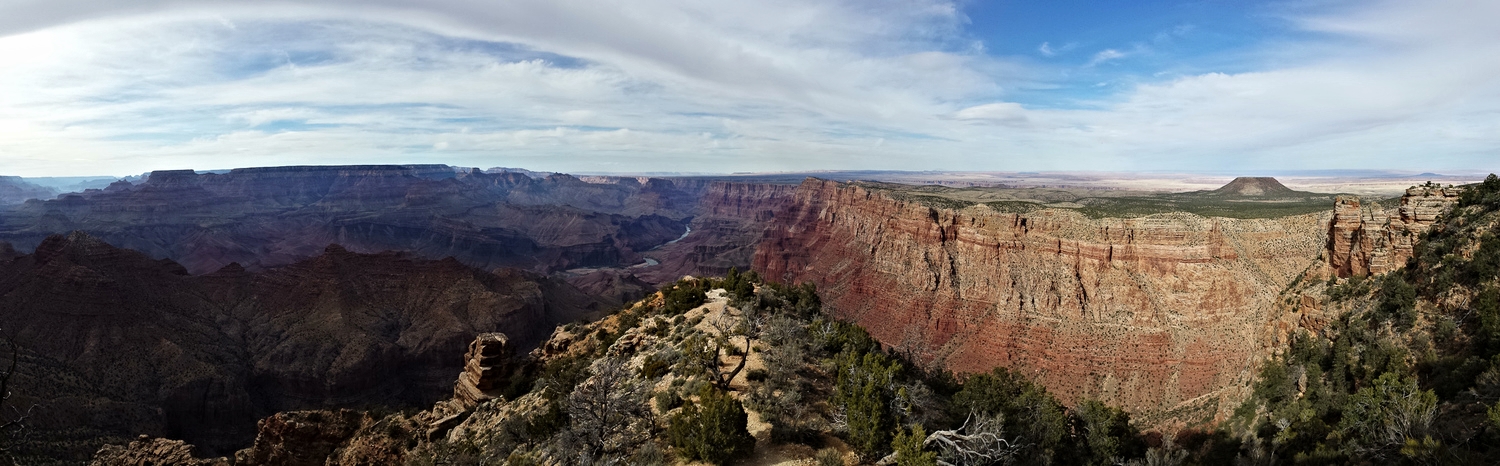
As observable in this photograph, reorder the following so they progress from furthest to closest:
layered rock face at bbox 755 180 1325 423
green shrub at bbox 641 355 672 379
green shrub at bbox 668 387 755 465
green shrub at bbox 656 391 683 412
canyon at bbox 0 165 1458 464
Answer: layered rock face at bbox 755 180 1325 423, canyon at bbox 0 165 1458 464, green shrub at bbox 641 355 672 379, green shrub at bbox 656 391 683 412, green shrub at bbox 668 387 755 465

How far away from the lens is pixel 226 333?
234 ft

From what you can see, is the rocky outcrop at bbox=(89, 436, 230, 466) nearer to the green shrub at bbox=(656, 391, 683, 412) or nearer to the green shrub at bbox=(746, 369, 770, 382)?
the green shrub at bbox=(656, 391, 683, 412)

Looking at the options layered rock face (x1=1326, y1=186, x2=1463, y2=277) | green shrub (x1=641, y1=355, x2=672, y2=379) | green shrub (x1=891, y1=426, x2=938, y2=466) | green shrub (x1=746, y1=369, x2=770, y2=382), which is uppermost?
layered rock face (x1=1326, y1=186, x2=1463, y2=277)

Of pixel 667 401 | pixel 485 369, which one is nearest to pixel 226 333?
pixel 485 369

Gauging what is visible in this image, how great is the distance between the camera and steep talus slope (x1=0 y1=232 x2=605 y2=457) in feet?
170

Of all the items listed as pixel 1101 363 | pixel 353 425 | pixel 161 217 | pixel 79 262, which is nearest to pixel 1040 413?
pixel 353 425

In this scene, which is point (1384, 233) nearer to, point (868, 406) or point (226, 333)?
Answer: point (868, 406)

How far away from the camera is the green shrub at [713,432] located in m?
15.0

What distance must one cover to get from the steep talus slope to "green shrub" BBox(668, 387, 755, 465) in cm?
4677

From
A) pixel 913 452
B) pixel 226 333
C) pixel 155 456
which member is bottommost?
pixel 226 333

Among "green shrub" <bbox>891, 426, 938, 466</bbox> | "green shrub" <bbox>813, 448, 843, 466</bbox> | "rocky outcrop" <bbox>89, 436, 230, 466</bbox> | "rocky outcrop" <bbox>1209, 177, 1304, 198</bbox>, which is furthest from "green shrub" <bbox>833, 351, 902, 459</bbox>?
"rocky outcrop" <bbox>1209, 177, 1304, 198</bbox>

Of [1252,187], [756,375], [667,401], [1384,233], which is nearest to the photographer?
[667,401]

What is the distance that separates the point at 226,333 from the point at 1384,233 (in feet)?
357

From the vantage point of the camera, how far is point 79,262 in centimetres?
7125
